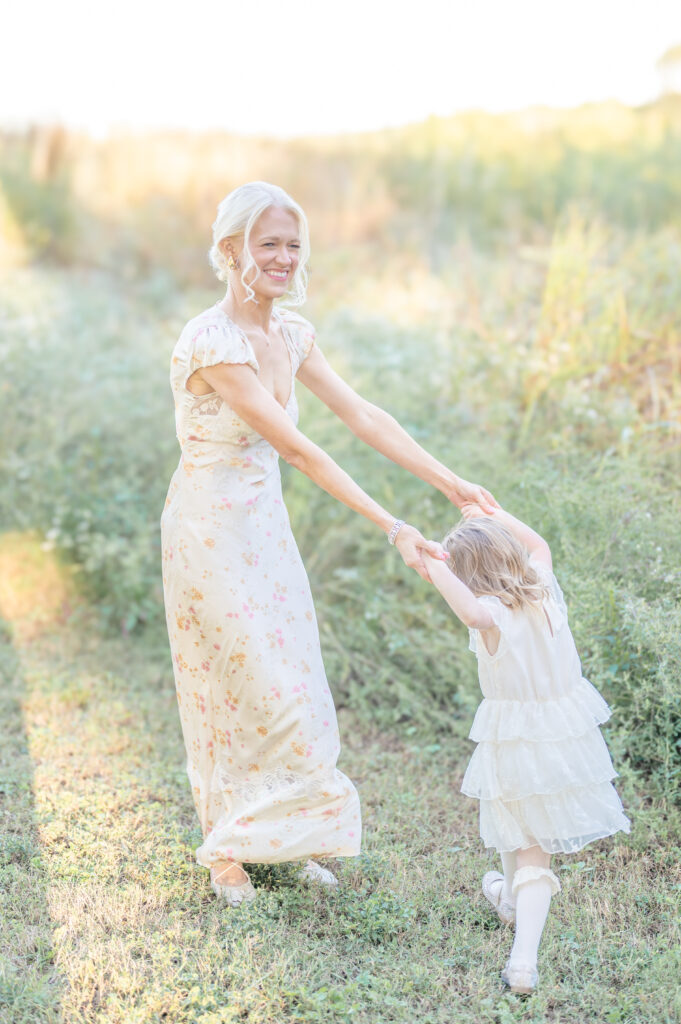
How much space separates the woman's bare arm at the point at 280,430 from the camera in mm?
2594

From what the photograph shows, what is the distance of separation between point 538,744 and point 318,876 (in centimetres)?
82

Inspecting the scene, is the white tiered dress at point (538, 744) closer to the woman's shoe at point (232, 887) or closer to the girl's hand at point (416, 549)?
the girl's hand at point (416, 549)

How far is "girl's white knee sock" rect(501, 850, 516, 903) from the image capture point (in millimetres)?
2717

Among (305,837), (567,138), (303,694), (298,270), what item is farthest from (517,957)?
(567,138)

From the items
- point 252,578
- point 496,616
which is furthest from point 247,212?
point 496,616

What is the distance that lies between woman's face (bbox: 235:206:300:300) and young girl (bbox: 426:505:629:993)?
32.3 inches

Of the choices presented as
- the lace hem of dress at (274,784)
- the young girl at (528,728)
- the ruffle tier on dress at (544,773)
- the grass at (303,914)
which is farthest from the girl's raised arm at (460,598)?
the grass at (303,914)

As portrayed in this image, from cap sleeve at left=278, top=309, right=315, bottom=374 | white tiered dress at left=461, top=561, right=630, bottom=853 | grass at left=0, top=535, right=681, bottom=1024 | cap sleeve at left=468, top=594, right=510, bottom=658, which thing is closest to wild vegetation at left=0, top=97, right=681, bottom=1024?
grass at left=0, top=535, right=681, bottom=1024

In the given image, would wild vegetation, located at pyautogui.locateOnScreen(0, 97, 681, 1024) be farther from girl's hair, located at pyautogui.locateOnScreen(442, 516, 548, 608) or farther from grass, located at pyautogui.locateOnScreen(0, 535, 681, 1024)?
girl's hair, located at pyautogui.locateOnScreen(442, 516, 548, 608)

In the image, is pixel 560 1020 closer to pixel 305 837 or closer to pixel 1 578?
pixel 305 837

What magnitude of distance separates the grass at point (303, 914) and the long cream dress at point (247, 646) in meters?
0.22

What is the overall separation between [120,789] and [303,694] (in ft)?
3.68

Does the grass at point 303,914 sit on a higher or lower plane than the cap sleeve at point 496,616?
lower

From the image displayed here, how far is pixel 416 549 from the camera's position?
2.55 meters
